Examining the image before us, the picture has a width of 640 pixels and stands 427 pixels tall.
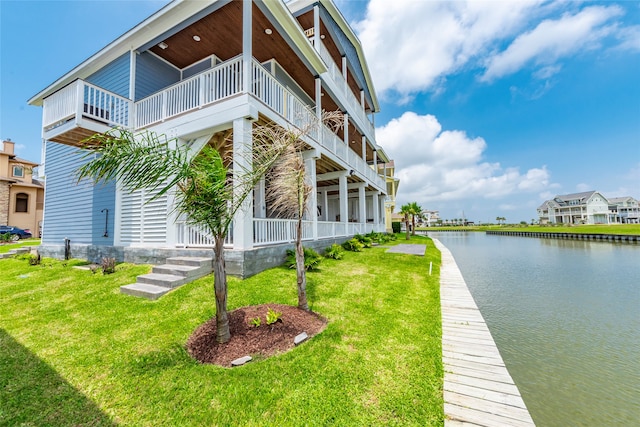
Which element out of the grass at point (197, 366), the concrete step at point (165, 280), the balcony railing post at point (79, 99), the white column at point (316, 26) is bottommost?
the grass at point (197, 366)

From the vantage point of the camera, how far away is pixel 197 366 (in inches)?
122

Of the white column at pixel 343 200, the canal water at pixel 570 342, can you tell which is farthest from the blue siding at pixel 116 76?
the canal water at pixel 570 342

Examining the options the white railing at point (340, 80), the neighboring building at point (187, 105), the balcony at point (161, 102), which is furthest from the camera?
the white railing at point (340, 80)

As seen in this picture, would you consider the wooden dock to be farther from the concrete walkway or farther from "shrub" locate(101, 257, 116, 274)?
"shrub" locate(101, 257, 116, 274)

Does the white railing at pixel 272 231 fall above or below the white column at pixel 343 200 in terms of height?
below

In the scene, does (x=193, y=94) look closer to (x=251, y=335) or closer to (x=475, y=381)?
(x=251, y=335)

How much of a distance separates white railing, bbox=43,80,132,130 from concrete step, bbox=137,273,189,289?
17.4ft

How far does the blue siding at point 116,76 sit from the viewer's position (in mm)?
8758

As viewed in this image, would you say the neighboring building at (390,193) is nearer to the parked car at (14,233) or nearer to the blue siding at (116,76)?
the blue siding at (116,76)

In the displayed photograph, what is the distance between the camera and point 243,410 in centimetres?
239

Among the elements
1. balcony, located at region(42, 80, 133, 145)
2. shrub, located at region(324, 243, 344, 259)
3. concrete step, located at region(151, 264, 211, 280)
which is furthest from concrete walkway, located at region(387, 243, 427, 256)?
balcony, located at region(42, 80, 133, 145)

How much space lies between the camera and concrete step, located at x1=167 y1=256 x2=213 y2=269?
6.16 meters

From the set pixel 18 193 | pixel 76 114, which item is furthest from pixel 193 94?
pixel 18 193

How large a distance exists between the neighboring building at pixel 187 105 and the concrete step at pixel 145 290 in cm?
151
